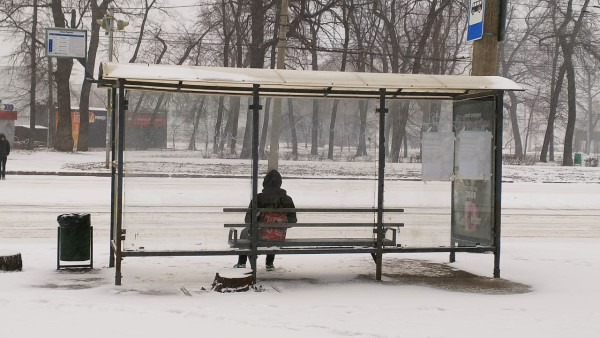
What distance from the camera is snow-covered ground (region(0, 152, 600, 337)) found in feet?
22.1

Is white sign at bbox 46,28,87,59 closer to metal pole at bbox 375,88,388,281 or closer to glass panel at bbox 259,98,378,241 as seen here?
glass panel at bbox 259,98,378,241

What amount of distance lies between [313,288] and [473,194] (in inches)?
113

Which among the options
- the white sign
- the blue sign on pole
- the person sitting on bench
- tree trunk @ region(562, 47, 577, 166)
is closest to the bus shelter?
the person sitting on bench

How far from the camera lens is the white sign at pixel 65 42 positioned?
1100 inches

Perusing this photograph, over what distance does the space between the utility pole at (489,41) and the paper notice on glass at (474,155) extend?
1.46 metres

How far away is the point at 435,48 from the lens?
40.3 metres

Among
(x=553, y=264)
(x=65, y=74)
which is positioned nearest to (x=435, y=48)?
(x=65, y=74)

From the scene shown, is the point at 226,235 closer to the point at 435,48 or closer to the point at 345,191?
the point at 345,191

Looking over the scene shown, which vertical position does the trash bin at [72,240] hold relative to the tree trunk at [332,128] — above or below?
below

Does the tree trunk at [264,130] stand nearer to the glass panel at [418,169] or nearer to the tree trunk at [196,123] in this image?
the tree trunk at [196,123]

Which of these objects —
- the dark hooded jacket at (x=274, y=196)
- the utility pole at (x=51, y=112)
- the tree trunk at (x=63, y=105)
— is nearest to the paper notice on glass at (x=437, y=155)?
the dark hooded jacket at (x=274, y=196)

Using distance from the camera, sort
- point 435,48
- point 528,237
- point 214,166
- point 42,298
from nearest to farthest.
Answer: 1. point 42,298
2. point 214,166
3. point 528,237
4. point 435,48

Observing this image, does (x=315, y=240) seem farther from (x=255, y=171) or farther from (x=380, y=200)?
(x=255, y=171)

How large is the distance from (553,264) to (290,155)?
4013mm
